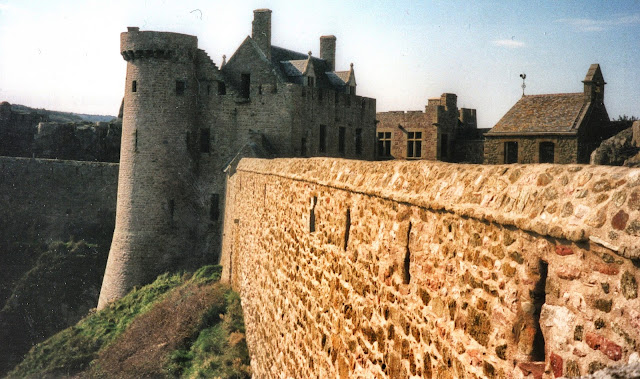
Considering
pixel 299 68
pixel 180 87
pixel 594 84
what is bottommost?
pixel 594 84

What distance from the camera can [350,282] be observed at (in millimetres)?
6449

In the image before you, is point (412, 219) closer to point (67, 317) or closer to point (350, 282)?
point (350, 282)

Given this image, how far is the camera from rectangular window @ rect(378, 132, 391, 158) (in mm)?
42406

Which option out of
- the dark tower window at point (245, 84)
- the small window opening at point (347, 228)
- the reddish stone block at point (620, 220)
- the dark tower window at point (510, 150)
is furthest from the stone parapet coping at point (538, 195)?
the dark tower window at point (245, 84)

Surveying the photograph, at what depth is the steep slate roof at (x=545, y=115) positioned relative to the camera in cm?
2223

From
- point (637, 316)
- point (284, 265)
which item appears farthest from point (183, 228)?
point (637, 316)

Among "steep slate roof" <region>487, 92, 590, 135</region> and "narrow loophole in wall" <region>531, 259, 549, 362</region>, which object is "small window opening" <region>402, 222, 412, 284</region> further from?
"steep slate roof" <region>487, 92, 590, 135</region>

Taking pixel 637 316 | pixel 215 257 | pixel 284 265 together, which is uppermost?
pixel 637 316

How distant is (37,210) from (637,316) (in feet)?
122

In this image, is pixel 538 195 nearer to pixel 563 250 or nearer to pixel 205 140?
pixel 563 250

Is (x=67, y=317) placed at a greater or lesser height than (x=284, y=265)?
lesser

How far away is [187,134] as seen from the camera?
29.2 m

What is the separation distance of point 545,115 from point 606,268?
857 inches

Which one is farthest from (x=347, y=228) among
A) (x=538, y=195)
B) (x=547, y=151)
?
(x=547, y=151)
